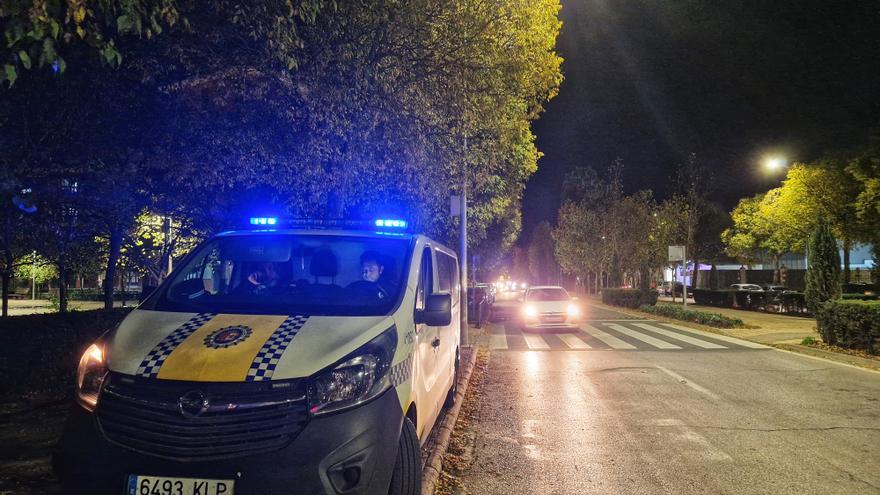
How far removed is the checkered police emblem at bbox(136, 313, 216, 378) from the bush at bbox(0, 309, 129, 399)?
4763mm

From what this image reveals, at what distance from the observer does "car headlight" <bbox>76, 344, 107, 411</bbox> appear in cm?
318

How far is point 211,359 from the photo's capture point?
304 centimetres

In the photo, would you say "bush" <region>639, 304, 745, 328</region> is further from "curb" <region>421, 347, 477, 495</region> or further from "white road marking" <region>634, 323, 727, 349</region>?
"curb" <region>421, 347, 477, 495</region>

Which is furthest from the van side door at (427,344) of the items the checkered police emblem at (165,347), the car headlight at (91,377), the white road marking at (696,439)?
the white road marking at (696,439)

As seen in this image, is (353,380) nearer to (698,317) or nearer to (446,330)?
(446,330)

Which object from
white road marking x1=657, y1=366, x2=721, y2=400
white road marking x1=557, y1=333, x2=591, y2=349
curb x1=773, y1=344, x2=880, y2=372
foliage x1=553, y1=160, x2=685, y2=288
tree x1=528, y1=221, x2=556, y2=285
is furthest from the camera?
tree x1=528, y1=221, x2=556, y2=285

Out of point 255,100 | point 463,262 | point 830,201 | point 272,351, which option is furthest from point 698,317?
point 272,351

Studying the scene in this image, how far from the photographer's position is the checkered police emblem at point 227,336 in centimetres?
315

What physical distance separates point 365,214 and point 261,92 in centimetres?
516

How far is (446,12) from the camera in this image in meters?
9.02

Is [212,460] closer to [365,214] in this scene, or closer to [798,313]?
[365,214]

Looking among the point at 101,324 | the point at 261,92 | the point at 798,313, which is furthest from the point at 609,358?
the point at 798,313

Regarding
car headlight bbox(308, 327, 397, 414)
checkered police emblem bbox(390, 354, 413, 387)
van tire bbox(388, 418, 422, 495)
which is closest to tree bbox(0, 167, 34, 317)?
car headlight bbox(308, 327, 397, 414)

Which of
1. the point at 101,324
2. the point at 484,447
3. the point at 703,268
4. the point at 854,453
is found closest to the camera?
the point at 854,453
